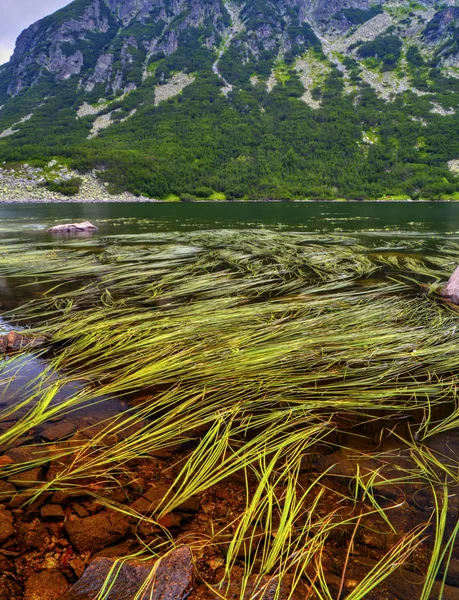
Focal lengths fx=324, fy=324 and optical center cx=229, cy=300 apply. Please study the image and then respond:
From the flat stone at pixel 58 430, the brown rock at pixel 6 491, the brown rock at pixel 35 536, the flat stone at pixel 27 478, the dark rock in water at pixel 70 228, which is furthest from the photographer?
the dark rock in water at pixel 70 228

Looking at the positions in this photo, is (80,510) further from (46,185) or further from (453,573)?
(46,185)

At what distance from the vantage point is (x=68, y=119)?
12081cm

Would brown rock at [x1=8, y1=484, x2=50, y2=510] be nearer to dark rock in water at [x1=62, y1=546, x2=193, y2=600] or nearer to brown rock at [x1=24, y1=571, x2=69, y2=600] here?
brown rock at [x1=24, y1=571, x2=69, y2=600]

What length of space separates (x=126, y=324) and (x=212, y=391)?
7.48 ft

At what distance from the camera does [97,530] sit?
1.95m

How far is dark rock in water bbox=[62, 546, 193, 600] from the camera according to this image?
157 cm

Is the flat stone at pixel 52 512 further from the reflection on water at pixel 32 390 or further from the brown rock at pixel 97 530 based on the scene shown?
the reflection on water at pixel 32 390

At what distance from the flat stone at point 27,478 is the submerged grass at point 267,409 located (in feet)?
0.18

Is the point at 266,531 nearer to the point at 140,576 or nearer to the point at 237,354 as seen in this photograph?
the point at 140,576

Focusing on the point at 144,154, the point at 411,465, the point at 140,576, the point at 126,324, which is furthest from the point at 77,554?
the point at 144,154

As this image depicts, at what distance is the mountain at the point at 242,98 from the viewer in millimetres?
87375

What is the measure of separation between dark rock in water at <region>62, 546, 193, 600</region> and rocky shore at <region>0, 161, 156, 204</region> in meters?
74.4

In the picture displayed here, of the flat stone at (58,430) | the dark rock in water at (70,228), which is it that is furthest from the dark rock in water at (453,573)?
the dark rock in water at (70,228)

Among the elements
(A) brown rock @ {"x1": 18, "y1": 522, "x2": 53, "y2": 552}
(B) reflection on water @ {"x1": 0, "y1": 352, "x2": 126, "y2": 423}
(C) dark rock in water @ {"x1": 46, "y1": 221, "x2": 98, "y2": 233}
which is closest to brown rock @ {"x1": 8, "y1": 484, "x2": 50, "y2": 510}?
(A) brown rock @ {"x1": 18, "y1": 522, "x2": 53, "y2": 552}
